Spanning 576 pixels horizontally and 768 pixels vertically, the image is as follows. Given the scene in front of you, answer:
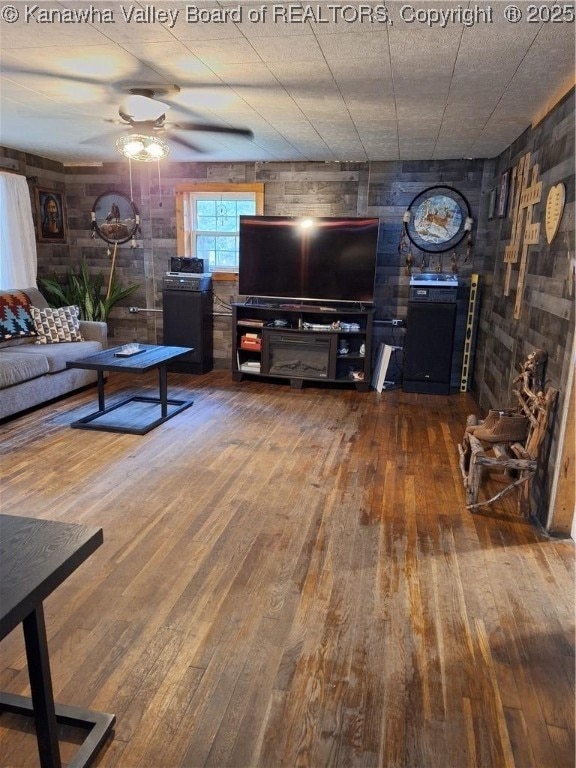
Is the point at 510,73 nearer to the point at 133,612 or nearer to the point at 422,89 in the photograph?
the point at 422,89

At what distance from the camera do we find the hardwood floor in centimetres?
154

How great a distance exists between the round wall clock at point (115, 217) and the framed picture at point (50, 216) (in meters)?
0.38

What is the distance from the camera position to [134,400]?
4.93 metres

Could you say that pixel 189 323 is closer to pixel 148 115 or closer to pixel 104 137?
pixel 104 137

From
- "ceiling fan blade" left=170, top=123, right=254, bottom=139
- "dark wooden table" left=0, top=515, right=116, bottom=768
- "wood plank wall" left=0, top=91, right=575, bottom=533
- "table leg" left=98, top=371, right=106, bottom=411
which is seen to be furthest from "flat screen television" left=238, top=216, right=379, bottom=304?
"dark wooden table" left=0, top=515, right=116, bottom=768

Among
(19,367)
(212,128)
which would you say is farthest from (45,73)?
(19,367)

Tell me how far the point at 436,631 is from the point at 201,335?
453 cm

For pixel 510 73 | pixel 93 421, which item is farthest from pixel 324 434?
pixel 510 73

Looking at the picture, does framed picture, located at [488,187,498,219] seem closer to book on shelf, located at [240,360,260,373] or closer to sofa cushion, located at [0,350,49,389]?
book on shelf, located at [240,360,260,373]

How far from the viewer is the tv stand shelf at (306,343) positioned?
5477 millimetres

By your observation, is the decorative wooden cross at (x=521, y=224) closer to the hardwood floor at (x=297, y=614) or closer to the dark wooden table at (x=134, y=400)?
the hardwood floor at (x=297, y=614)

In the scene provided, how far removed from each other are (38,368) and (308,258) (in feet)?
9.25

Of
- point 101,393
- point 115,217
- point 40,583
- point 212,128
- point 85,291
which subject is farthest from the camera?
point 115,217

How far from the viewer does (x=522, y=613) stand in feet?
6.86
